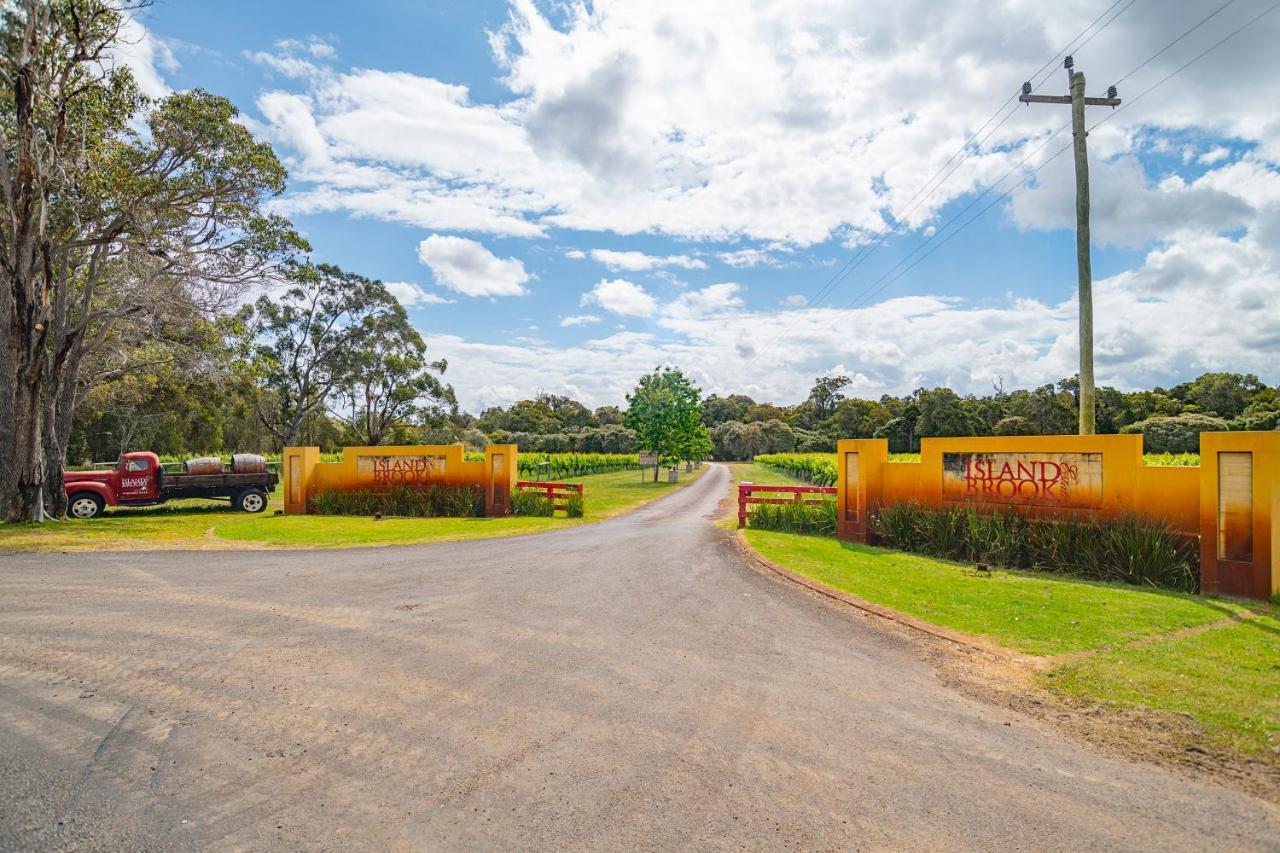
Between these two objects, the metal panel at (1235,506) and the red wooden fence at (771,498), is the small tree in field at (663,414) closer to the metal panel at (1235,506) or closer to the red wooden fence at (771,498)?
the red wooden fence at (771,498)

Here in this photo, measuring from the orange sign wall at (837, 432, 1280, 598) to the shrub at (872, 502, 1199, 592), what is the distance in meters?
0.25

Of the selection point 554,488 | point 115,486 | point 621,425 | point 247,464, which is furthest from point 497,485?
point 621,425

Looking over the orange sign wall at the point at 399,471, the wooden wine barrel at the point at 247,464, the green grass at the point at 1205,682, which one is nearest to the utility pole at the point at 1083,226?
the green grass at the point at 1205,682

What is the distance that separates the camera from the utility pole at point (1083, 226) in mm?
12195

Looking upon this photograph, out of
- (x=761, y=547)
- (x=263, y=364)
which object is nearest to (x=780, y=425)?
(x=263, y=364)

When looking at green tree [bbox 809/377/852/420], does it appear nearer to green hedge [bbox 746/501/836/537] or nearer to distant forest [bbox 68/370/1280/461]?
distant forest [bbox 68/370/1280/461]

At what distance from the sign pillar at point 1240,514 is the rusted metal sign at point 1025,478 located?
1751 millimetres

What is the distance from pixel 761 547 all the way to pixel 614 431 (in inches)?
2250

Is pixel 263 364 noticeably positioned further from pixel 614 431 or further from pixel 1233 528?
pixel 614 431

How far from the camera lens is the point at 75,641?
247 inches

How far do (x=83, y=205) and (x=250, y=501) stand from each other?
9643 millimetres

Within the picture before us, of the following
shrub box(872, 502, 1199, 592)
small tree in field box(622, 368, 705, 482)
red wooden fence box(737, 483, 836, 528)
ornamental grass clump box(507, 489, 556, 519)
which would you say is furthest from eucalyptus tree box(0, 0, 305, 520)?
small tree in field box(622, 368, 705, 482)

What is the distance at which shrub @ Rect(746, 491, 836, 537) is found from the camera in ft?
49.3

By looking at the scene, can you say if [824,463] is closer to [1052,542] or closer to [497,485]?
[497,485]
